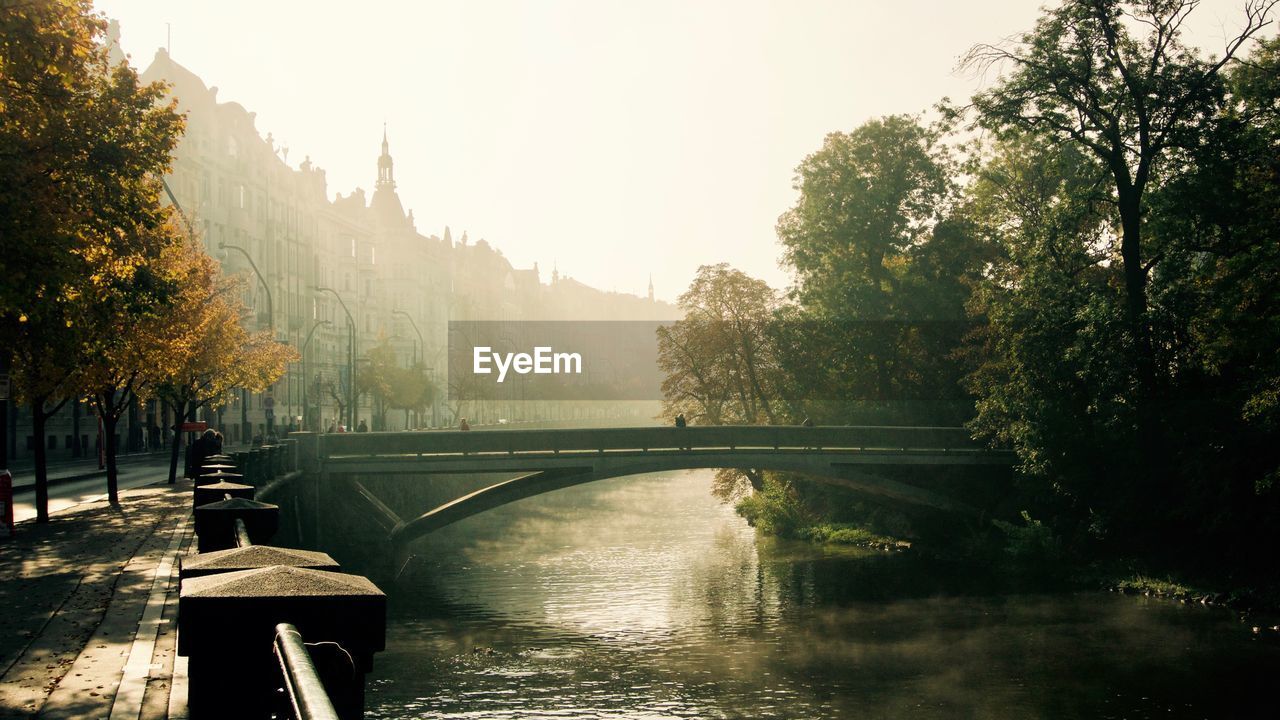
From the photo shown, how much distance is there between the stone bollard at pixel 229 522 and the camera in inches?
297

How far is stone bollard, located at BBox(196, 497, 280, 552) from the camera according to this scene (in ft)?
24.7

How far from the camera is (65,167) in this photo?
61.8 feet

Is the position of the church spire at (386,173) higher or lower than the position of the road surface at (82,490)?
higher

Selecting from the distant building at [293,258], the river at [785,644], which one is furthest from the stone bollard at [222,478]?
the distant building at [293,258]

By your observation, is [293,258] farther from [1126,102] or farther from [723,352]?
[1126,102]

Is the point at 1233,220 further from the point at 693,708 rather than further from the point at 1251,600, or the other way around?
the point at 693,708

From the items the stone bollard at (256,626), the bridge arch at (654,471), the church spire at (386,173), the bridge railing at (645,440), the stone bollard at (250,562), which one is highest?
the church spire at (386,173)

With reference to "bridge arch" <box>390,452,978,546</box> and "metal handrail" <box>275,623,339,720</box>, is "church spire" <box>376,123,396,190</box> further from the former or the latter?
"metal handrail" <box>275,623,339,720</box>

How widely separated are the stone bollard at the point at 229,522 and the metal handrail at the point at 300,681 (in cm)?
441

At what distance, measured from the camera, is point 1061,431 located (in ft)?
122

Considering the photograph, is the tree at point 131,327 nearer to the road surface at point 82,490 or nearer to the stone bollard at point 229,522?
the road surface at point 82,490

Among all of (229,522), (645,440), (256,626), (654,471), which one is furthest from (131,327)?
(256,626)

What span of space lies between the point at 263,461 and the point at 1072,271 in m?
24.5

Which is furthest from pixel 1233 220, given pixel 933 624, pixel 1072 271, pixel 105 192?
pixel 105 192
